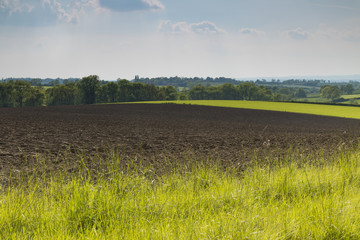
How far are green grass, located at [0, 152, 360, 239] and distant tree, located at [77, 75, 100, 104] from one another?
88.3 m

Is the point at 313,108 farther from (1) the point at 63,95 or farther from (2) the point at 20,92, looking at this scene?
(2) the point at 20,92

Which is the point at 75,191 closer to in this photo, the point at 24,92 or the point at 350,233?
the point at 350,233

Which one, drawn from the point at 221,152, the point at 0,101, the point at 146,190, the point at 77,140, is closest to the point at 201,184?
the point at 146,190

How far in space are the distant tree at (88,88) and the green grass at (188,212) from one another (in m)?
88.3

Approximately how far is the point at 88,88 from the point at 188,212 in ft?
296

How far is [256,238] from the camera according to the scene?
4004mm

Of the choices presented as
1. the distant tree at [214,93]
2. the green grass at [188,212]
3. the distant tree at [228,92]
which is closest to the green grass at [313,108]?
the green grass at [188,212]

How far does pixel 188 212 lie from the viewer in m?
5.18

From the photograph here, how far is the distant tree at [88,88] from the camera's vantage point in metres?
89.9

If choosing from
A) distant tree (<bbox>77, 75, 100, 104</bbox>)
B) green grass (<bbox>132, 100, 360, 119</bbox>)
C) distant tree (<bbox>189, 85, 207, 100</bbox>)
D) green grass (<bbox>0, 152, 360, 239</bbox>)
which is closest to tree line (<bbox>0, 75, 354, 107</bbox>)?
distant tree (<bbox>77, 75, 100, 104</bbox>)

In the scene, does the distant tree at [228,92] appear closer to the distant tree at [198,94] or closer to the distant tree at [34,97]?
the distant tree at [198,94]

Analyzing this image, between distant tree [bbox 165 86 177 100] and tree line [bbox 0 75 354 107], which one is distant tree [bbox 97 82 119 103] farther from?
distant tree [bbox 165 86 177 100]

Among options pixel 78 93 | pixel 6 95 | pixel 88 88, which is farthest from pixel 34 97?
pixel 88 88

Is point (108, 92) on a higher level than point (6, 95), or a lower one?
higher
